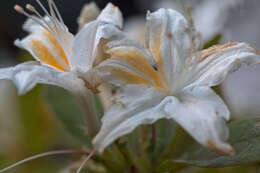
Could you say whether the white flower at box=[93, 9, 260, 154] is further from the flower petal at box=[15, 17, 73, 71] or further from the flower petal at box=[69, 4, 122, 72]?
the flower petal at box=[15, 17, 73, 71]

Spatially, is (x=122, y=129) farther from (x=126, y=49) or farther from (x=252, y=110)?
(x=252, y=110)

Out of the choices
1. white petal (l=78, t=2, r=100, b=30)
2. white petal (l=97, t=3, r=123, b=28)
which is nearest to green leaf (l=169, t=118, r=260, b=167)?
white petal (l=97, t=3, r=123, b=28)

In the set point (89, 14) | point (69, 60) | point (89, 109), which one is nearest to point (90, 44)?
point (69, 60)

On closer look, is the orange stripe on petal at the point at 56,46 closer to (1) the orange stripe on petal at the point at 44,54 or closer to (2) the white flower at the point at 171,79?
(1) the orange stripe on petal at the point at 44,54

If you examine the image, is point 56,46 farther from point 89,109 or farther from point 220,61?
point 220,61

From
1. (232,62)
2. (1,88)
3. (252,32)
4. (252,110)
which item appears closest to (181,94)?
(232,62)
